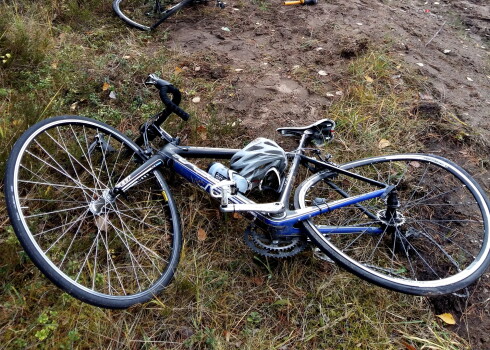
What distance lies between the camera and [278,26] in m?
4.76

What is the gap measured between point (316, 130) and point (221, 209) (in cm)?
119

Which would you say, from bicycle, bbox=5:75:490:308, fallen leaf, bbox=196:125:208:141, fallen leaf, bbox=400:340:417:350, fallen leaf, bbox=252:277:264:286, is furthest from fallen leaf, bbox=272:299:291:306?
fallen leaf, bbox=196:125:208:141

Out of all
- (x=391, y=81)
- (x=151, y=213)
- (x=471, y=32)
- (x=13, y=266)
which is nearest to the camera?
(x=13, y=266)

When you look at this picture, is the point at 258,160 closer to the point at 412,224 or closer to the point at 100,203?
the point at 100,203

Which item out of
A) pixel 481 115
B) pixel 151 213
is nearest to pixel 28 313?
pixel 151 213

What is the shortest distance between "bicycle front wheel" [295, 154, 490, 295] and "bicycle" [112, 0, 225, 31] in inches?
123

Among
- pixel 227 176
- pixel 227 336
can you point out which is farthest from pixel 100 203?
pixel 227 336

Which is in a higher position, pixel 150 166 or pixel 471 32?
pixel 150 166

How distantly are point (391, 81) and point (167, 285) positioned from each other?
10.0ft

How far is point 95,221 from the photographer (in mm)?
2322

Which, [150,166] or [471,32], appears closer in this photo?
[150,166]

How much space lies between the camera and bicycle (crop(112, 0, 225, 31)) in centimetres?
454

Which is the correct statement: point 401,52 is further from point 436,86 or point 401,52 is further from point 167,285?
point 167,285

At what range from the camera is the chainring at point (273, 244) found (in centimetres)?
227
